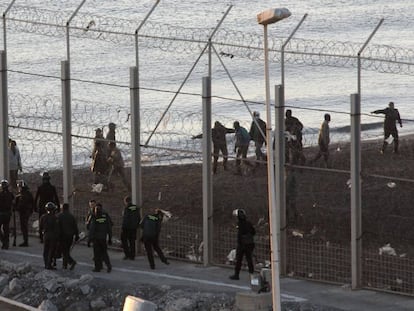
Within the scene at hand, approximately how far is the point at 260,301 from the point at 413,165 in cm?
889

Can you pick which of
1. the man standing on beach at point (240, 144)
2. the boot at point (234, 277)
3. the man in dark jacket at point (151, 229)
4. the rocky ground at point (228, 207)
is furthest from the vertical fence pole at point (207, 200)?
the man standing on beach at point (240, 144)

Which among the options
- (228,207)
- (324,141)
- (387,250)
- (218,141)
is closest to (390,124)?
(324,141)

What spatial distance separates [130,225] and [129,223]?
46 millimetres

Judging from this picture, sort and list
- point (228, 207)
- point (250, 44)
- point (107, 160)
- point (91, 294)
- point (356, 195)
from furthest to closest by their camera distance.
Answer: point (250, 44), point (107, 160), point (228, 207), point (91, 294), point (356, 195)

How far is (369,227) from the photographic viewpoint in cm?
2745

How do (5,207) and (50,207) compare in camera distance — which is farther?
(5,207)

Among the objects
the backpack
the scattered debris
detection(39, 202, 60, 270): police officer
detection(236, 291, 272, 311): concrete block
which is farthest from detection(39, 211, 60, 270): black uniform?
the scattered debris

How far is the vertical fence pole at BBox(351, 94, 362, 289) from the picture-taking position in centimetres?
2516

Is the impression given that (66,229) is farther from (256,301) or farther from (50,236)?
(256,301)

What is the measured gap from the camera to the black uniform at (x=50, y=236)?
26.8 meters

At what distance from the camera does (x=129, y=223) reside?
27.4 m

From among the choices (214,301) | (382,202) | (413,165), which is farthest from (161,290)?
(413,165)

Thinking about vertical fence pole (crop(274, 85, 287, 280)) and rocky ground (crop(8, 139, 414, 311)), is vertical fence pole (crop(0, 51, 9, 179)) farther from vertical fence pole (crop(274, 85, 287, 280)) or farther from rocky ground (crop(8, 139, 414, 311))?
vertical fence pole (crop(274, 85, 287, 280))

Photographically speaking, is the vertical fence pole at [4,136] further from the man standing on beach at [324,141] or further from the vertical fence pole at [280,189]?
the vertical fence pole at [280,189]
